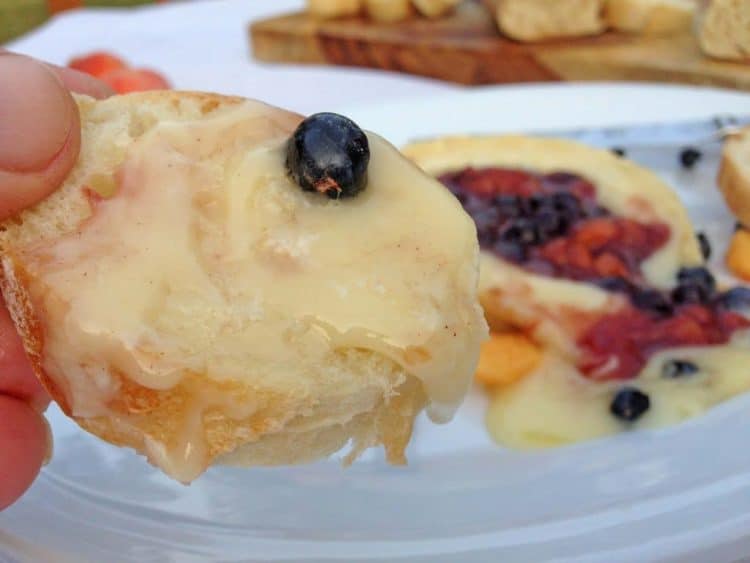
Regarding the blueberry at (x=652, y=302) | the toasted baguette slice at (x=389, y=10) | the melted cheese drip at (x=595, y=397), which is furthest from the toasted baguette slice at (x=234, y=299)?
the toasted baguette slice at (x=389, y=10)

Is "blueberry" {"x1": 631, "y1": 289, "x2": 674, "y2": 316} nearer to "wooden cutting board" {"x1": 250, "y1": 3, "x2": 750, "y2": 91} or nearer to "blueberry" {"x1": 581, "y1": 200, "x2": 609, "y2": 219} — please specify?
"blueberry" {"x1": 581, "y1": 200, "x2": 609, "y2": 219}

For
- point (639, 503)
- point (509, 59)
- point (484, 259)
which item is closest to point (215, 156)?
point (639, 503)

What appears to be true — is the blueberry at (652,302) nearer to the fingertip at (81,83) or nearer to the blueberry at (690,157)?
the blueberry at (690,157)

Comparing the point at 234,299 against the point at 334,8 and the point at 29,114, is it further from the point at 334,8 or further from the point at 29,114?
the point at 334,8

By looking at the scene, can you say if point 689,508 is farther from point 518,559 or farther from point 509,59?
point 509,59

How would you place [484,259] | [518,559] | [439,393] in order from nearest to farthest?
1. [439,393]
2. [518,559]
3. [484,259]

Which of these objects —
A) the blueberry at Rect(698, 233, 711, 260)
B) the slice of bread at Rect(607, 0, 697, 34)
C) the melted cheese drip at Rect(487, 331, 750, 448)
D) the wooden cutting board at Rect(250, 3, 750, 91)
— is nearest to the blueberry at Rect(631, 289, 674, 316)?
the melted cheese drip at Rect(487, 331, 750, 448)
